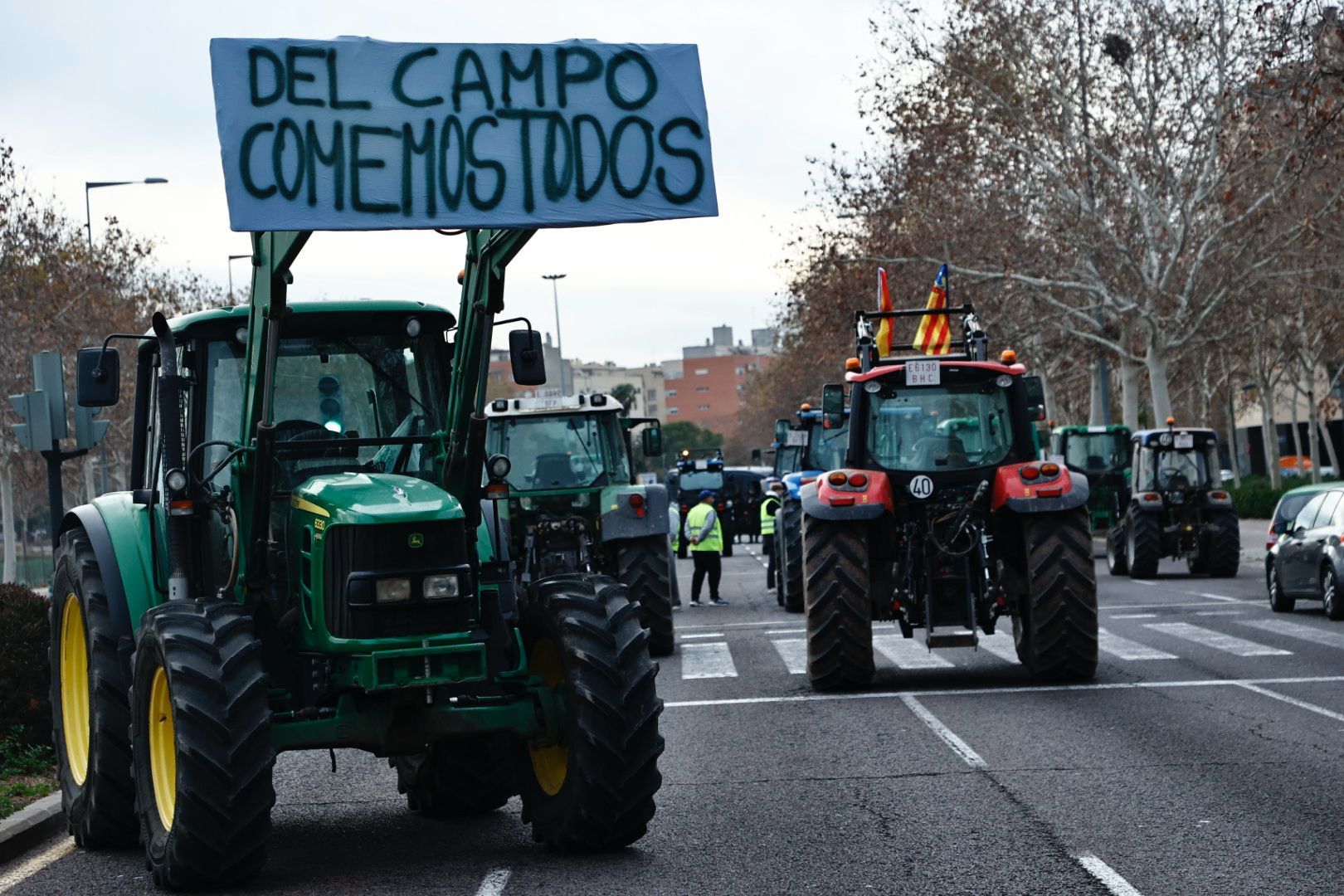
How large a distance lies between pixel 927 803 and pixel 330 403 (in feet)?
12.2

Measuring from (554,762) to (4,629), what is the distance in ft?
16.0

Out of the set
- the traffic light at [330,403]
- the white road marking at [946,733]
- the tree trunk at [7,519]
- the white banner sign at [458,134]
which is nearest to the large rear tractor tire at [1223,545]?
the white road marking at [946,733]

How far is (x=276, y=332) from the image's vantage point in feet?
27.5

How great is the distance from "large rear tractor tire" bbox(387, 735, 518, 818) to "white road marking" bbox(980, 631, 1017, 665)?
8748mm

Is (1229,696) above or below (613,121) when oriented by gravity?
below

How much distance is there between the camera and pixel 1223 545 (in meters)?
31.3

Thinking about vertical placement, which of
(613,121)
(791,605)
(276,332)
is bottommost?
(791,605)

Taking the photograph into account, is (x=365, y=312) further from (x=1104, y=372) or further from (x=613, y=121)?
(x=1104, y=372)

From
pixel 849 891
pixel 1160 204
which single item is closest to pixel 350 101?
pixel 849 891

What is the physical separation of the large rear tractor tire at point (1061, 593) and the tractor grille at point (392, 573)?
7945 millimetres

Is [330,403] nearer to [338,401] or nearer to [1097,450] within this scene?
[338,401]

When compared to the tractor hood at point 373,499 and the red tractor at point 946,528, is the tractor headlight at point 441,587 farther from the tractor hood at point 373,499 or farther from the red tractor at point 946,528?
the red tractor at point 946,528

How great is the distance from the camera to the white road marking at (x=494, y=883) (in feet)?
26.0

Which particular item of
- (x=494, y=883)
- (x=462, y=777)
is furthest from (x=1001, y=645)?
(x=494, y=883)
